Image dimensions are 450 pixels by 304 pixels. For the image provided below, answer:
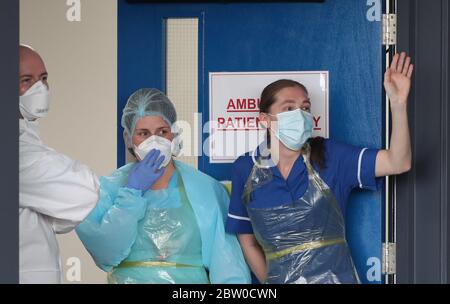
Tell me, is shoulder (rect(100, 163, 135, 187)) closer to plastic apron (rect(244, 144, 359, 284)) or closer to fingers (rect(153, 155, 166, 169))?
fingers (rect(153, 155, 166, 169))

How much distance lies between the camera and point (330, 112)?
3.45m

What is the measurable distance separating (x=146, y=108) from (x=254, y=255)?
27.9 inches

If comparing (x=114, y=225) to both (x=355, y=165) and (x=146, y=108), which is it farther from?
(x=355, y=165)

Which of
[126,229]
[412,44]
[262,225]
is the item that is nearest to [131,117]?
[126,229]

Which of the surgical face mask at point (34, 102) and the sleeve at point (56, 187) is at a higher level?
the surgical face mask at point (34, 102)

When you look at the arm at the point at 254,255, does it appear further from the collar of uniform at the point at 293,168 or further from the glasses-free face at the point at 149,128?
the glasses-free face at the point at 149,128

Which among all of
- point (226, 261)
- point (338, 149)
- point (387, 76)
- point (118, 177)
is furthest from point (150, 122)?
point (387, 76)

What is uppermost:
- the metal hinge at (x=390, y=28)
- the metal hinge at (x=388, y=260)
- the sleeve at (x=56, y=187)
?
the metal hinge at (x=390, y=28)

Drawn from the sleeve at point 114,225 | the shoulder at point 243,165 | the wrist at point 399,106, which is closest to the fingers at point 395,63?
the wrist at point 399,106

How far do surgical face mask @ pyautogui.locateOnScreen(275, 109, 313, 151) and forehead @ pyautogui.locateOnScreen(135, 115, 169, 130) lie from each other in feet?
1.52

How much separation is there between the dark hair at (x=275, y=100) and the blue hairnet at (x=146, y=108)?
14.3 inches

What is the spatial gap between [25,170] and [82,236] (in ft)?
2.23

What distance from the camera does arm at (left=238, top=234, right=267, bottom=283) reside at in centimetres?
324

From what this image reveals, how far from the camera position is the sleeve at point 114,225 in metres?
3.19
